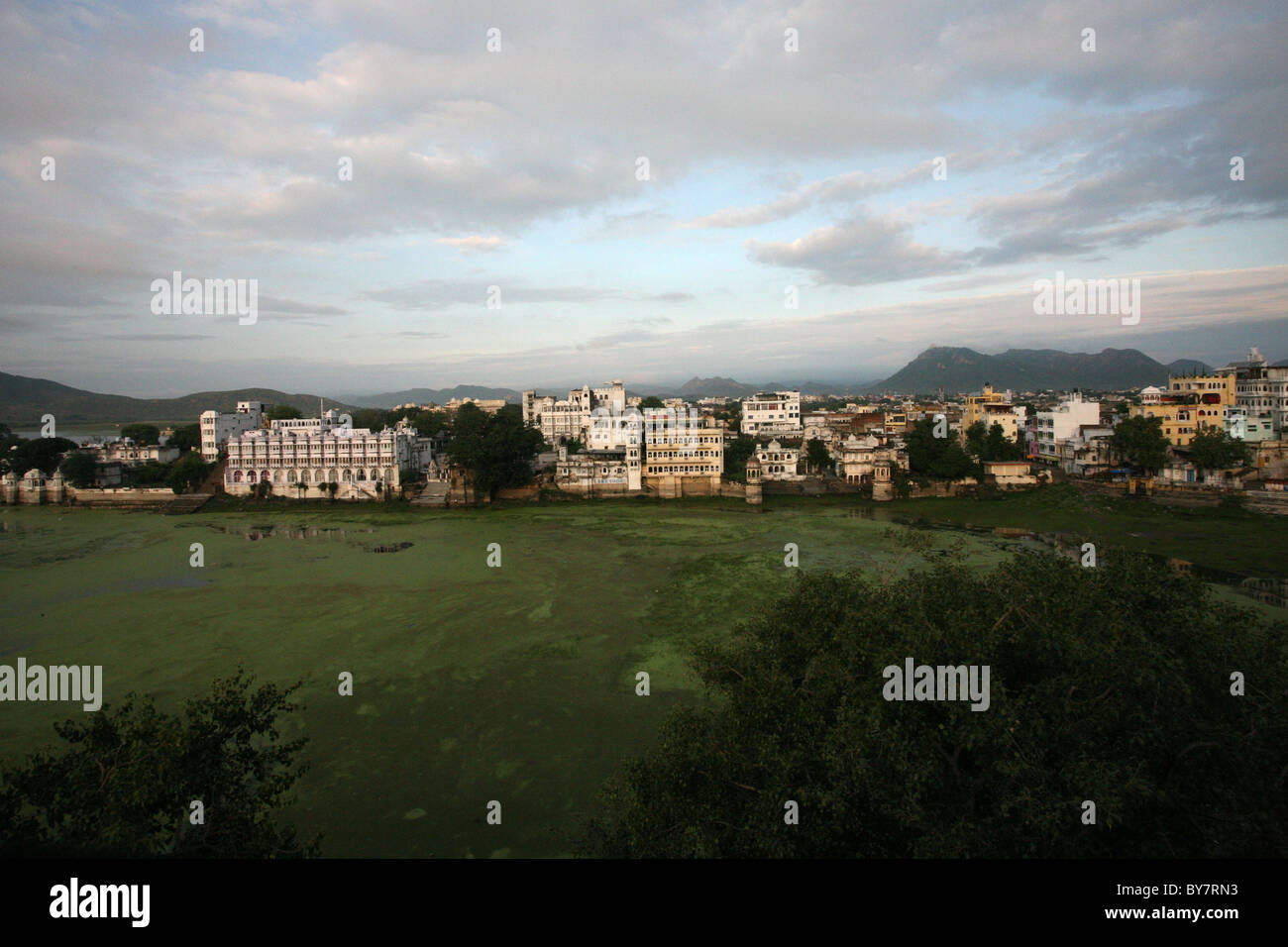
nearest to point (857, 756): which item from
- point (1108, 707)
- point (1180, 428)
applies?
point (1108, 707)

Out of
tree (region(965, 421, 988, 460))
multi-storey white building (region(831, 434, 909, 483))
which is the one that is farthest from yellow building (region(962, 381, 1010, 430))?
multi-storey white building (region(831, 434, 909, 483))

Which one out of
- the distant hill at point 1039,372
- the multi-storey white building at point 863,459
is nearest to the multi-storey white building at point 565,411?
the multi-storey white building at point 863,459

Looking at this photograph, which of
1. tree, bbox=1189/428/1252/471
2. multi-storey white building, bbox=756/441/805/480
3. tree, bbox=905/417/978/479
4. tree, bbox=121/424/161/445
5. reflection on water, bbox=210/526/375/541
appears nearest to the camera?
reflection on water, bbox=210/526/375/541

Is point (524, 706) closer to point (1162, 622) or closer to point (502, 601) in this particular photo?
point (502, 601)

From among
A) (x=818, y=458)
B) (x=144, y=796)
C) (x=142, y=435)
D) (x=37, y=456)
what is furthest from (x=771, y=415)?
(x=144, y=796)

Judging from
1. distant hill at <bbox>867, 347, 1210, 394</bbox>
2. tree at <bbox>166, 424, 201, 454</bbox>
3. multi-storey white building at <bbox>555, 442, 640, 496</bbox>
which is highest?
distant hill at <bbox>867, 347, 1210, 394</bbox>

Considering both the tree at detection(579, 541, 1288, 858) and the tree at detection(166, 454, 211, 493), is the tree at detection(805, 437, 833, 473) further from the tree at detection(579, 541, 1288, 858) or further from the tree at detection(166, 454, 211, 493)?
the tree at detection(166, 454, 211, 493)
